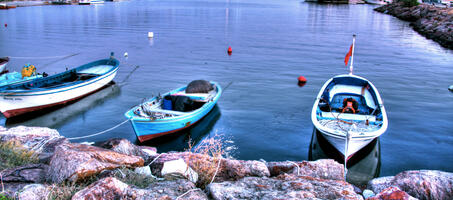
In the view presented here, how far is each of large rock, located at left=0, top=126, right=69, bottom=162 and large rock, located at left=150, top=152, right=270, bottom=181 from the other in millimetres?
2545

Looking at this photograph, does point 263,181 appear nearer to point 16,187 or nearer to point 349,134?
point 16,187

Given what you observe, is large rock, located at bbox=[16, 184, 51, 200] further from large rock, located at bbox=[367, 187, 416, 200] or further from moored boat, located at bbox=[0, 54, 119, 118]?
moored boat, located at bbox=[0, 54, 119, 118]

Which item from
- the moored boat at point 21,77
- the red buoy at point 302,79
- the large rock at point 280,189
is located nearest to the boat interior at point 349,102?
the red buoy at point 302,79

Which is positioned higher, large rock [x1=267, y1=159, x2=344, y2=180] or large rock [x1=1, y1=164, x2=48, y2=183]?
large rock [x1=1, y1=164, x2=48, y2=183]

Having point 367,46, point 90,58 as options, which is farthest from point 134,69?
point 367,46

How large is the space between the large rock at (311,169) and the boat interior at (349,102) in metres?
5.17

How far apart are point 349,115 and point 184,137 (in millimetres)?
7056

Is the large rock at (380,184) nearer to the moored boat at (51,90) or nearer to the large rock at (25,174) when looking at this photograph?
the large rock at (25,174)

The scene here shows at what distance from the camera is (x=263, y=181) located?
627 centimetres

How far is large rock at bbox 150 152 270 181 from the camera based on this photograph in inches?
271

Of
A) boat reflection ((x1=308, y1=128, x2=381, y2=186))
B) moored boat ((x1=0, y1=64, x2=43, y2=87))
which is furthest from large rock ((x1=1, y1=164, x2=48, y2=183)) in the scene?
moored boat ((x1=0, y1=64, x2=43, y2=87))

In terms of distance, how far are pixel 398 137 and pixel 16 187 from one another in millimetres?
14736

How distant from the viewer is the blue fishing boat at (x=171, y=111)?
46.3ft

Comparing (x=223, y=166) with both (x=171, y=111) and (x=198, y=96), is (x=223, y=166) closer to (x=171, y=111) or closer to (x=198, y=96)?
(x=171, y=111)
